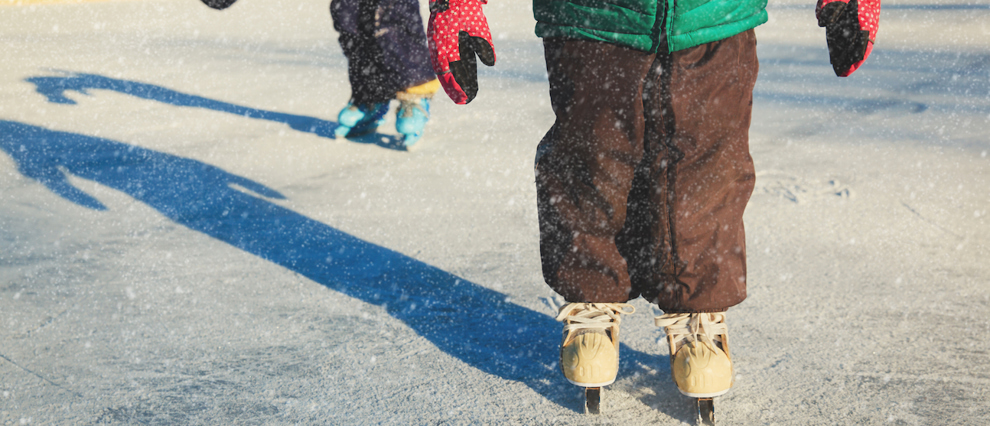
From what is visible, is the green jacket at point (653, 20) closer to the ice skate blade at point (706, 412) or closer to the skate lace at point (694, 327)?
the skate lace at point (694, 327)

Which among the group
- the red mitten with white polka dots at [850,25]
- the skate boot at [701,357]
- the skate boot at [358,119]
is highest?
the red mitten with white polka dots at [850,25]

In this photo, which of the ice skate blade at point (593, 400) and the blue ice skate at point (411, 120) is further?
the blue ice skate at point (411, 120)

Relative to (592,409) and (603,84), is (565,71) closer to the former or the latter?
(603,84)

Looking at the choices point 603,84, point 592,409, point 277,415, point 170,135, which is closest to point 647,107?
point 603,84

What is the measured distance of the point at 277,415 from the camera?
2010mm

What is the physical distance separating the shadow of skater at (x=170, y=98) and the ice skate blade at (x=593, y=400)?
247 cm

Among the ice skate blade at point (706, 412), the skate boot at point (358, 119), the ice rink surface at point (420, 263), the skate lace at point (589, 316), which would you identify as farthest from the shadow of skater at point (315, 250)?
the skate boot at point (358, 119)

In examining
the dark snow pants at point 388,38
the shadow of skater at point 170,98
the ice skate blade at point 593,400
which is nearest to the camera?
the ice skate blade at point 593,400

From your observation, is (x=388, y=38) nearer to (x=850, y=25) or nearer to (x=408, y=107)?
(x=408, y=107)

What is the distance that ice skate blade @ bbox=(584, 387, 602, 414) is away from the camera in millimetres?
1991

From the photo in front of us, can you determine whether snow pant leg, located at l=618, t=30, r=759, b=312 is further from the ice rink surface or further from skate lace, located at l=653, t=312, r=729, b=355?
the ice rink surface

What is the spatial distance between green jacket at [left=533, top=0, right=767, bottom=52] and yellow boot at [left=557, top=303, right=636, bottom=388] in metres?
0.67

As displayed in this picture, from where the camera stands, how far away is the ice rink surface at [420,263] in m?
2.08

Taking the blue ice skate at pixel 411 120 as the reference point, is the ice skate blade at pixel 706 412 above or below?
above
